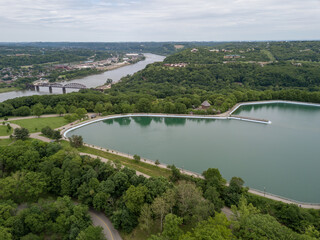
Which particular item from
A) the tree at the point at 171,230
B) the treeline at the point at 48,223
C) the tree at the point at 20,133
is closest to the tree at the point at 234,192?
the tree at the point at 171,230

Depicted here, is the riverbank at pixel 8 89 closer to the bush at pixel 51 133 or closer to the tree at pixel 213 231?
the bush at pixel 51 133

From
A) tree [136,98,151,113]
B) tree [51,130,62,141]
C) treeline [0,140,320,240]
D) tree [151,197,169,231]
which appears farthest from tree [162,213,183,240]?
tree [136,98,151,113]

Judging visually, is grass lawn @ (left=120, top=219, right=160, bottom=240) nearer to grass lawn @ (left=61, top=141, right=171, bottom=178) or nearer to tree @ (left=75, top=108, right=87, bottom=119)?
grass lawn @ (left=61, top=141, right=171, bottom=178)

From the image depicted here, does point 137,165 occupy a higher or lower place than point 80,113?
lower

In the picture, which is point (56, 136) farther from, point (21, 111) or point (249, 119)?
point (249, 119)

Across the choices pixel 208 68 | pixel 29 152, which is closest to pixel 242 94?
pixel 208 68

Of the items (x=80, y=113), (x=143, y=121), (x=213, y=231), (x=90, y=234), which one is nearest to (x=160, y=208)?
(x=213, y=231)

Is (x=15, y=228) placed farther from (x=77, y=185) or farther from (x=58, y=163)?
(x=58, y=163)
